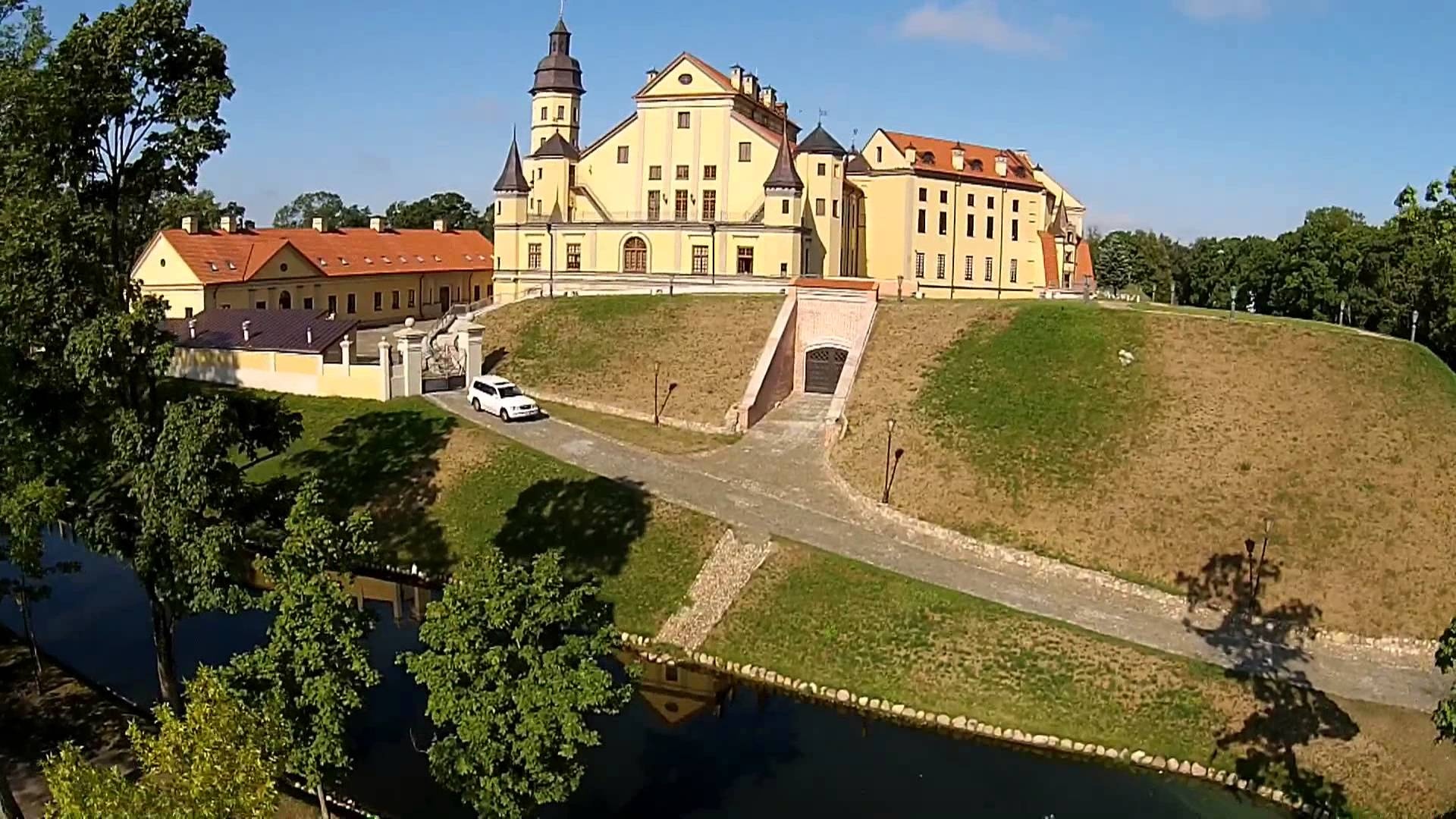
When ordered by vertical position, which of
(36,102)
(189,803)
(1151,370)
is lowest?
(189,803)

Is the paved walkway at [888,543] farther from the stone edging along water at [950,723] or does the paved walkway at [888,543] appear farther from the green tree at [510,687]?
the green tree at [510,687]

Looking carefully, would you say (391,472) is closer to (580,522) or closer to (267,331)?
(580,522)

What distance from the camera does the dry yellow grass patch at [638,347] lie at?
44.0 m

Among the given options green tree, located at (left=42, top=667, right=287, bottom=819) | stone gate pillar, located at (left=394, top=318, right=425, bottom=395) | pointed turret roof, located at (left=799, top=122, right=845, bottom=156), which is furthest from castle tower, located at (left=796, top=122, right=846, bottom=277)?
green tree, located at (left=42, top=667, right=287, bottom=819)

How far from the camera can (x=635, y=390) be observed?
44469mm

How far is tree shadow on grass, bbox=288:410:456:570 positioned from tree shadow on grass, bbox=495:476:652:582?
8.08 feet

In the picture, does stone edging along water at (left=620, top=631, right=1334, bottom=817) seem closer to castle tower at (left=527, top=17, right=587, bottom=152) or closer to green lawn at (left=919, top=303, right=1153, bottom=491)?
green lawn at (left=919, top=303, right=1153, bottom=491)

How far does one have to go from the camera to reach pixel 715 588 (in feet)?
98.7

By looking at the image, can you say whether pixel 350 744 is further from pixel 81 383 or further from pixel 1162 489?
pixel 1162 489

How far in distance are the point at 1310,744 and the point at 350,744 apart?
2055 centimetres

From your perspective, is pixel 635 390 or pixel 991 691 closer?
pixel 991 691

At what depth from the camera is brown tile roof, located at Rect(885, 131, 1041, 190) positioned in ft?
203

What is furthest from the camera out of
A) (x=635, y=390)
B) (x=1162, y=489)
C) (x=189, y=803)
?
(x=635, y=390)

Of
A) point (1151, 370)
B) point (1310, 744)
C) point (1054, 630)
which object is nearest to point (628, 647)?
point (1054, 630)
